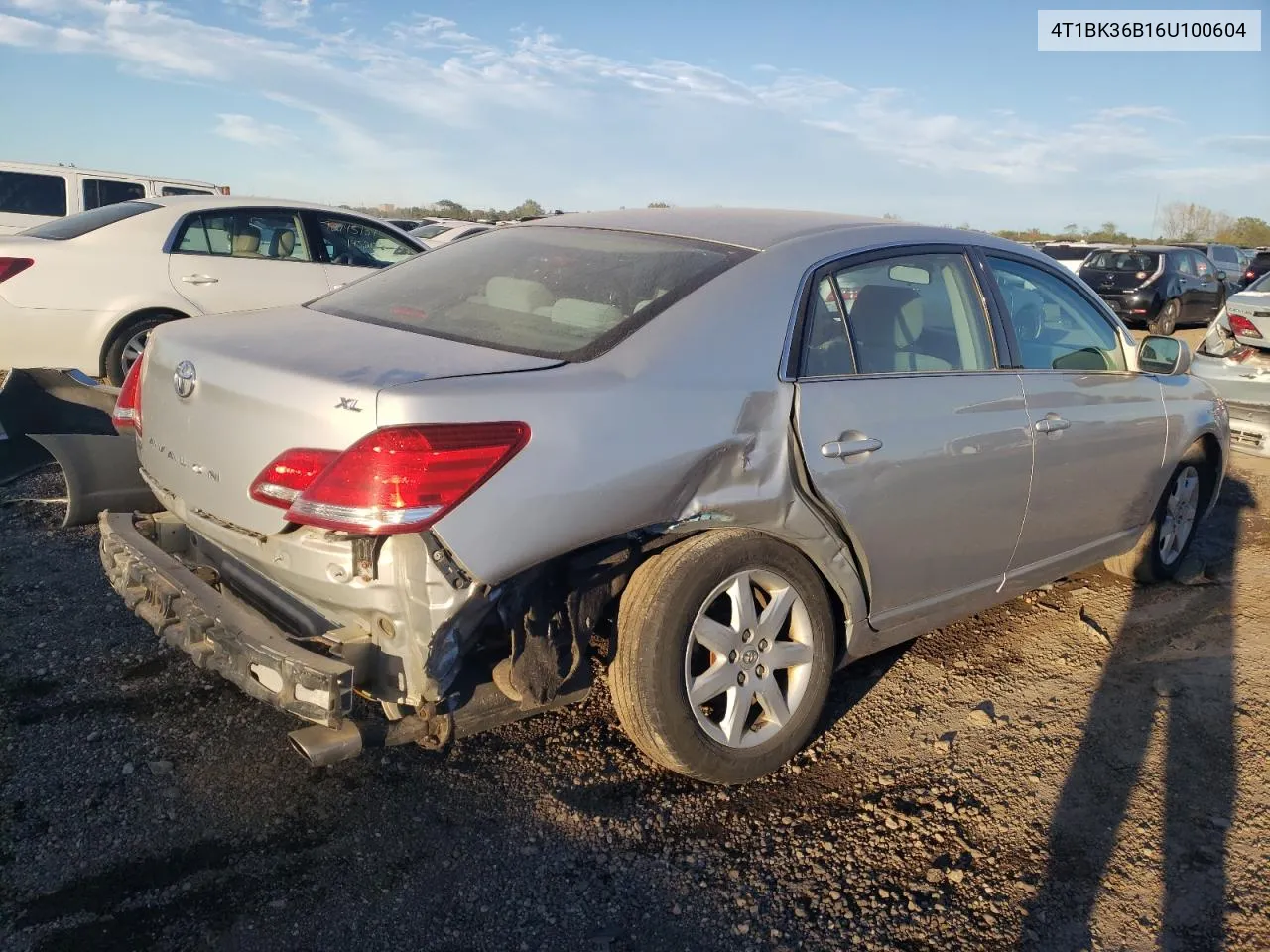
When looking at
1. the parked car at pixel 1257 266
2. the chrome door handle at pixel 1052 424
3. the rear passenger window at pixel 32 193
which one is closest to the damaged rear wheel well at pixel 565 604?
the chrome door handle at pixel 1052 424

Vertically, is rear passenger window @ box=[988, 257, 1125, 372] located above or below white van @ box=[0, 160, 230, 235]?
below

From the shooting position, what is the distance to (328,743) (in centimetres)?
238

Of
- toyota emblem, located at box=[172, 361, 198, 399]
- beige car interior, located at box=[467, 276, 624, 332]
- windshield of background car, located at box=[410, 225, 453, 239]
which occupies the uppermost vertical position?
windshield of background car, located at box=[410, 225, 453, 239]

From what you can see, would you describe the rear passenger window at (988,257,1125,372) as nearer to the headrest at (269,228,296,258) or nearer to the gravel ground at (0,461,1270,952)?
the gravel ground at (0,461,1270,952)

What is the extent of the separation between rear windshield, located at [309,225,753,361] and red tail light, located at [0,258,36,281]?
450 cm

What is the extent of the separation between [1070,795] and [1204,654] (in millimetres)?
1501

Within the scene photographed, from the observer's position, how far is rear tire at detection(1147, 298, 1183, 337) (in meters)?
17.3

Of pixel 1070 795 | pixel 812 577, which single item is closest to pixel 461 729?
pixel 812 577

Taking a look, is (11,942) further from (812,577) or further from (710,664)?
(812,577)

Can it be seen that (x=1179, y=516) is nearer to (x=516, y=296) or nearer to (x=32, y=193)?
(x=516, y=296)

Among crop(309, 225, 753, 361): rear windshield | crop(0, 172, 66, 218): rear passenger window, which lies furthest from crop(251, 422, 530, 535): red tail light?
crop(0, 172, 66, 218): rear passenger window

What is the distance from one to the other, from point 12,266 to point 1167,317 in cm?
1703

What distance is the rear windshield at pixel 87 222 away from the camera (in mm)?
7266

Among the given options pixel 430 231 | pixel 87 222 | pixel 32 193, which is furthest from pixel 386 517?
pixel 430 231
